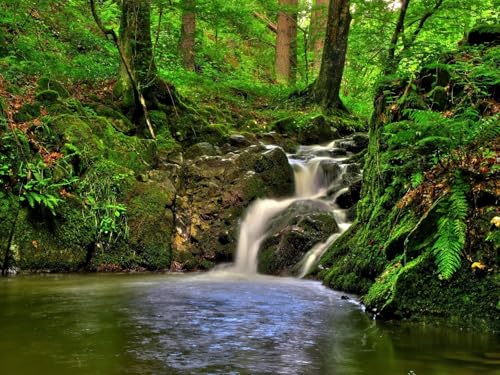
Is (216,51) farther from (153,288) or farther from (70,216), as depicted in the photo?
(153,288)

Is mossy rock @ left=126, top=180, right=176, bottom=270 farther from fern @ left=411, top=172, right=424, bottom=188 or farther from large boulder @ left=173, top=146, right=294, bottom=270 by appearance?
fern @ left=411, top=172, right=424, bottom=188

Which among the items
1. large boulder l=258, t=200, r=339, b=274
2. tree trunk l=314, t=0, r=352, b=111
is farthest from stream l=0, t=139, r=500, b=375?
tree trunk l=314, t=0, r=352, b=111

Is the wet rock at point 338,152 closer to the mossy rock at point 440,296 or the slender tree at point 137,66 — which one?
the slender tree at point 137,66

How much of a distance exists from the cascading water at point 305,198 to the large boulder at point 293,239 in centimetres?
12

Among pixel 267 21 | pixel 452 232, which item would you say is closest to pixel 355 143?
pixel 452 232

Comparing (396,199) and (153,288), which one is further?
(153,288)

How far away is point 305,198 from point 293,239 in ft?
4.96

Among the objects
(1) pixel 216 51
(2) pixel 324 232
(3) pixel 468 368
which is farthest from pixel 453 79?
(1) pixel 216 51

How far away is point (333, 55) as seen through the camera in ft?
39.9

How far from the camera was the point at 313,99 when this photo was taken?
13.0 m

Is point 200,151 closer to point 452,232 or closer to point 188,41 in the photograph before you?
point 452,232

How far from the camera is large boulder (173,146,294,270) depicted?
26.5 ft

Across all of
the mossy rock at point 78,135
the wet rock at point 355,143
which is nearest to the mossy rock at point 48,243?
the mossy rock at point 78,135

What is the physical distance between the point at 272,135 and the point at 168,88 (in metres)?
2.59
